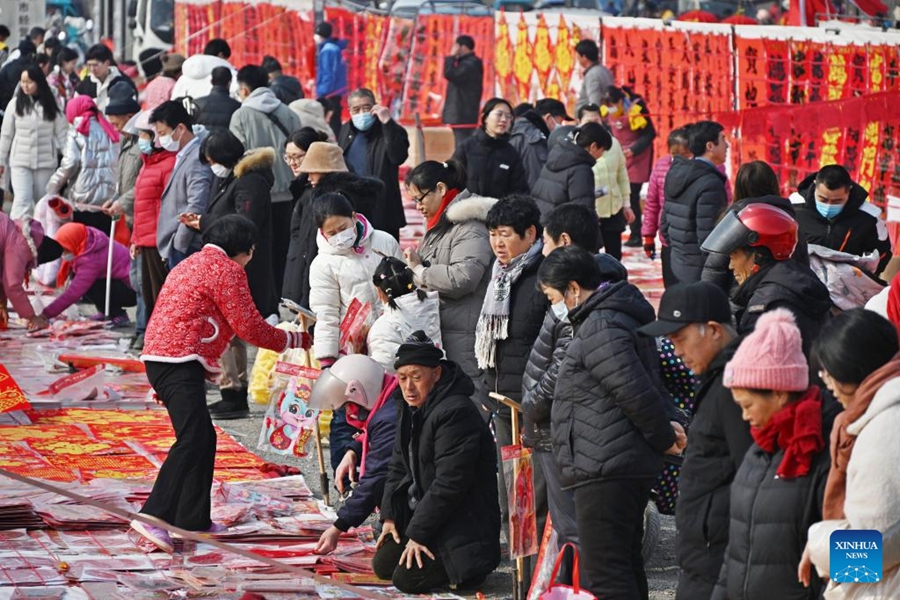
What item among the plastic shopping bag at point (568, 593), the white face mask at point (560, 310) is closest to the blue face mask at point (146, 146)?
the white face mask at point (560, 310)

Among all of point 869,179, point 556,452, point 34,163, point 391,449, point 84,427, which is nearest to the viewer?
point 556,452

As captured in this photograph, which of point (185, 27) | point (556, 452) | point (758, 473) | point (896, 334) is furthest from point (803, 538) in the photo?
point (185, 27)

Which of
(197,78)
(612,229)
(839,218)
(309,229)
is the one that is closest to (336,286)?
(309,229)

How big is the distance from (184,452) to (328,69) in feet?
47.2

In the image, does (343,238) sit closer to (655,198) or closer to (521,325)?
(521,325)

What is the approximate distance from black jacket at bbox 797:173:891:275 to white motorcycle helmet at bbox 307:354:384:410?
8.65 ft

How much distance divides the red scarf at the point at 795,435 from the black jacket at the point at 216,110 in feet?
31.7

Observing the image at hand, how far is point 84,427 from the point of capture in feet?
33.2

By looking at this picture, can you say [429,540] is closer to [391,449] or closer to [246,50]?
[391,449]

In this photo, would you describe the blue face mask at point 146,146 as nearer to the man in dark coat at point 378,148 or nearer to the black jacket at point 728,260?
the man in dark coat at point 378,148

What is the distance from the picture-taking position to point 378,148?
12.6 metres

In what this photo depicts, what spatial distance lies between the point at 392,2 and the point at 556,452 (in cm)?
2255

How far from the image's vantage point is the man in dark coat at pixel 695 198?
1030 cm

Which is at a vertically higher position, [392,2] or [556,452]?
[392,2]
